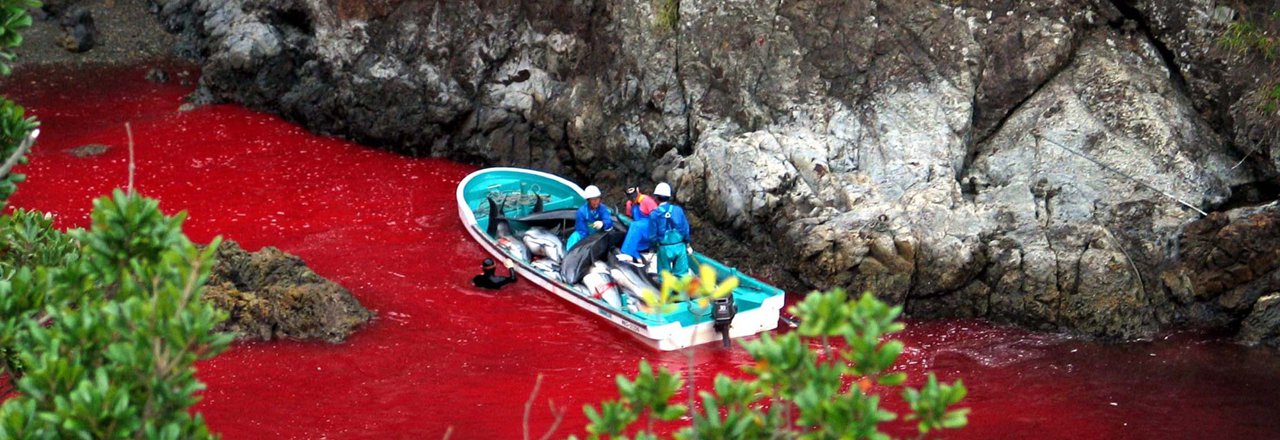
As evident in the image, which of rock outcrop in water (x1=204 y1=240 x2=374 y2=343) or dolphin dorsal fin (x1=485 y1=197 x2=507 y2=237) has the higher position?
dolphin dorsal fin (x1=485 y1=197 x2=507 y2=237)

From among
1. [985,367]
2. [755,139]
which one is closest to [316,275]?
[755,139]

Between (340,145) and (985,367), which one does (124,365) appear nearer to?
(985,367)

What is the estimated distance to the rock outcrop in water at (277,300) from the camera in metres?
13.2

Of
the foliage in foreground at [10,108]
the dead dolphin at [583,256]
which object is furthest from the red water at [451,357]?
the foliage in foreground at [10,108]

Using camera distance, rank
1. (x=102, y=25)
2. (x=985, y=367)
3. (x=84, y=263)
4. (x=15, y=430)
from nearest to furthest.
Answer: (x=15, y=430), (x=84, y=263), (x=985, y=367), (x=102, y=25)

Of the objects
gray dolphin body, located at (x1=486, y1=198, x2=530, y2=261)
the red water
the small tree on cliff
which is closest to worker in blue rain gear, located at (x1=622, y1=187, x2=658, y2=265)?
the red water

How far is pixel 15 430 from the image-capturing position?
5504 mm

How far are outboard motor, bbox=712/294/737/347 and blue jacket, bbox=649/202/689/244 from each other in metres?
1.12

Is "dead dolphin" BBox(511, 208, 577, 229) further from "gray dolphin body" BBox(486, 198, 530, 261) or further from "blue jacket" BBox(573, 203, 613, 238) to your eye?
"blue jacket" BBox(573, 203, 613, 238)

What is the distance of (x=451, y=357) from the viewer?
1316 centimetres

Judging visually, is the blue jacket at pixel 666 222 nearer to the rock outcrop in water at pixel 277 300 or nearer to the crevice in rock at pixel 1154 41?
the rock outcrop in water at pixel 277 300

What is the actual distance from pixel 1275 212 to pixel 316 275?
10.0m

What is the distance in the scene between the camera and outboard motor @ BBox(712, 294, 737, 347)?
Answer: 12.7 metres

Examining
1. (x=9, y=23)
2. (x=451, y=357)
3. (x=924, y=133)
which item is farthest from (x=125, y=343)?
(x=924, y=133)
